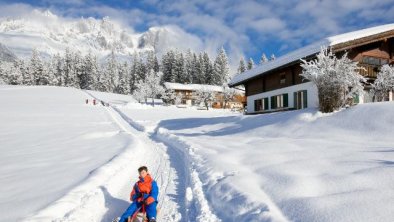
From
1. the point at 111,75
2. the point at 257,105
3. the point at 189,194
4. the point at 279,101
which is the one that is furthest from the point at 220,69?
the point at 189,194

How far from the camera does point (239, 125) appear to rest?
21.2 m

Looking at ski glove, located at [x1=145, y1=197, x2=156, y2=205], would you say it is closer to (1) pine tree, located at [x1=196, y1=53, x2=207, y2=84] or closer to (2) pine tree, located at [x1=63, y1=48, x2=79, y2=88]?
(1) pine tree, located at [x1=196, y1=53, x2=207, y2=84]

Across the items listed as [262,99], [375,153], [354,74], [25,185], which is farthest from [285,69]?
[25,185]

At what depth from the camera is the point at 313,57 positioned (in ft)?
72.7

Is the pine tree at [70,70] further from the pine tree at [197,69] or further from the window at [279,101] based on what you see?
the window at [279,101]

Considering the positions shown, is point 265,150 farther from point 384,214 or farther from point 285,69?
point 285,69

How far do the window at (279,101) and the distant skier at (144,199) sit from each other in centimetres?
2191

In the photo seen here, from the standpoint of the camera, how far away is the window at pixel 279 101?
27422 millimetres

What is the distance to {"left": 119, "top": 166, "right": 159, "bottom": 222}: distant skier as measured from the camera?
6374mm

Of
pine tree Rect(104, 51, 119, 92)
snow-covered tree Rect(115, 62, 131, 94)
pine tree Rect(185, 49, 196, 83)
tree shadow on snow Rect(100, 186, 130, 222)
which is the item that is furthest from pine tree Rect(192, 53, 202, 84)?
tree shadow on snow Rect(100, 186, 130, 222)

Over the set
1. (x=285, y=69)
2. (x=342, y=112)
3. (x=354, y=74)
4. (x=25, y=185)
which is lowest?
(x=25, y=185)

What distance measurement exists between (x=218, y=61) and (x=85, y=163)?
7680 centimetres

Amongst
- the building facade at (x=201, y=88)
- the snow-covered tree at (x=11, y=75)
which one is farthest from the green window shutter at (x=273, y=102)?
the snow-covered tree at (x=11, y=75)

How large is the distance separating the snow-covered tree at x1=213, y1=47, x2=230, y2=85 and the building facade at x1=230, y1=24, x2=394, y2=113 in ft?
179
